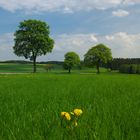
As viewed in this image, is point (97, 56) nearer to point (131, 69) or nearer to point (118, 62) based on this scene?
point (131, 69)

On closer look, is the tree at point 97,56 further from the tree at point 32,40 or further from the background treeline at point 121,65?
the tree at point 32,40

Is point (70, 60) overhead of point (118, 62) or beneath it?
overhead

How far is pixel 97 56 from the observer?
344ft

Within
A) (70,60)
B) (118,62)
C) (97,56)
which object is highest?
(97,56)

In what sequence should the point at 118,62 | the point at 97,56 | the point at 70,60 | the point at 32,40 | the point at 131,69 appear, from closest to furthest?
1. the point at 32,40
2. the point at 97,56
3. the point at 131,69
4. the point at 70,60
5. the point at 118,62

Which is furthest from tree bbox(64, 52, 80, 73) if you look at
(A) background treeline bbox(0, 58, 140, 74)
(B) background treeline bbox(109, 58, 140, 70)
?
(B) background treeline bbox(109, 58, 140, 70)

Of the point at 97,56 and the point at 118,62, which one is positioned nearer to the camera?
the point at 97,56

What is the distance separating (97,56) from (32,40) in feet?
112

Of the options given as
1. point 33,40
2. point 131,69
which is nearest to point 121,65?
point 131,69

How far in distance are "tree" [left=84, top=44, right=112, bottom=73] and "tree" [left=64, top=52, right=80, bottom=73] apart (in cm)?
1037

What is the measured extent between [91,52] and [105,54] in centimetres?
508

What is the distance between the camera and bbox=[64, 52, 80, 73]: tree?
11669 cm

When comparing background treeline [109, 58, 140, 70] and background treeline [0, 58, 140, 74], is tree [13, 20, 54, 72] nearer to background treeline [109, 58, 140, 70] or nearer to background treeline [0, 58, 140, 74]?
background treeline [0, 58, 140, 74]

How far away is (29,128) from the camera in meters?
3.35
